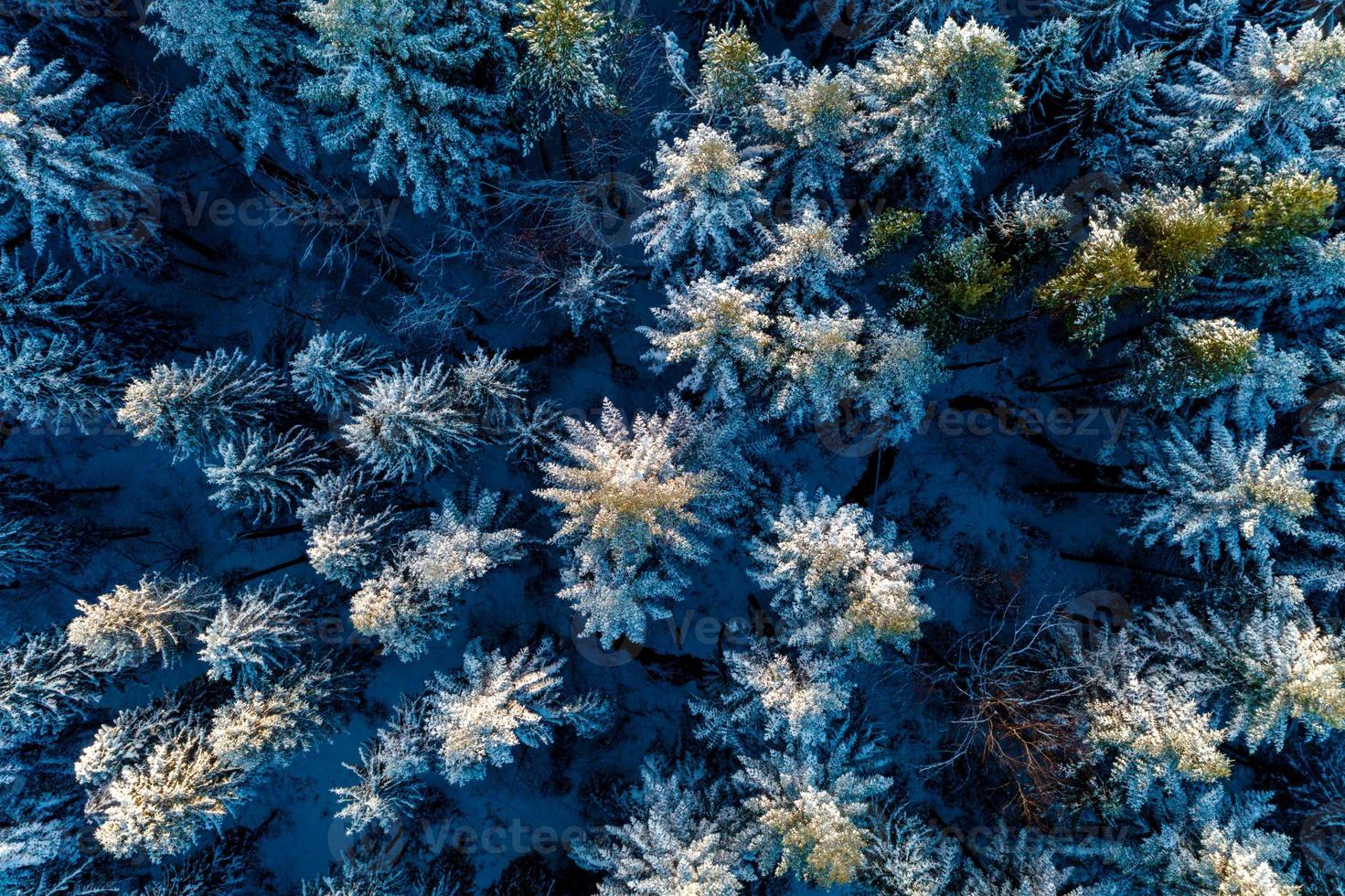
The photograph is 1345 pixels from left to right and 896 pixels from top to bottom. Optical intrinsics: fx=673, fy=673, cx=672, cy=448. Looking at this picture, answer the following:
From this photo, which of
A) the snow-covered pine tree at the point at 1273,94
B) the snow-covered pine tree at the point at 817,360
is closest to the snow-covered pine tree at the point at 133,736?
the snow-covered pine tree at the point at 817,360

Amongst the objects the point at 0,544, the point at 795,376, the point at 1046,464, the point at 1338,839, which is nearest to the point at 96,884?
the point at 0,544

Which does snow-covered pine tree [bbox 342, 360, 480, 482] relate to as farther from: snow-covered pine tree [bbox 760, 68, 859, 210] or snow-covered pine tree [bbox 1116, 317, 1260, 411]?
snow-covered pine tree [bbox 1116, 317, 1260, 411]

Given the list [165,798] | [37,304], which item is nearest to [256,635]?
[165,798]

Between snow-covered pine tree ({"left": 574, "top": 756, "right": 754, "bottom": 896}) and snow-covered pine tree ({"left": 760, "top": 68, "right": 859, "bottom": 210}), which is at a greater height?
snow-covered pine tree ({"left": 760, "top": 68, "right": 859, "bottom": 210})

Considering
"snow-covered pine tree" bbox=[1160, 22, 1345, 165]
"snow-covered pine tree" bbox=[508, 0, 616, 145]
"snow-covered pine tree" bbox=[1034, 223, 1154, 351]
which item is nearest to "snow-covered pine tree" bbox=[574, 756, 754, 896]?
"snow-covered pine tree" bbox=[1034, 223, 1154, 351]

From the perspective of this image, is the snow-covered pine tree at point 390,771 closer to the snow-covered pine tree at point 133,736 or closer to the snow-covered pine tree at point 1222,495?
the snow-covered pine tree at point 133,736

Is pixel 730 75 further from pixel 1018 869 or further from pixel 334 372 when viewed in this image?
pixel 1018 869
